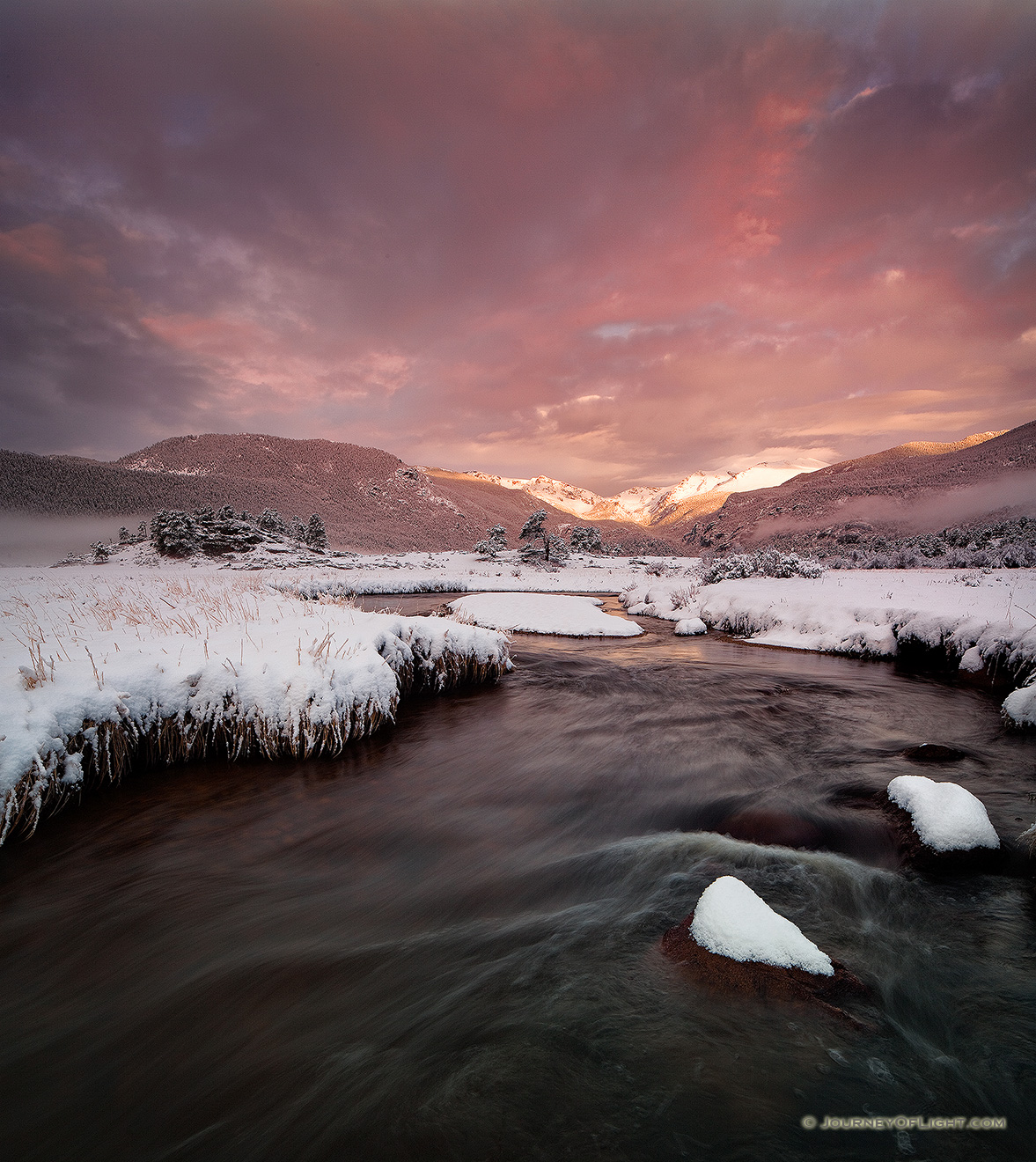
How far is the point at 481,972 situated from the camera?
3.37m

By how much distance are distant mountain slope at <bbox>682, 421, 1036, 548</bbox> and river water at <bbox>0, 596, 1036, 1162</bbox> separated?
54397 mm

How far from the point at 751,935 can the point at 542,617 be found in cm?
1677

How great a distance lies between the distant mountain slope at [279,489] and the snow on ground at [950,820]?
79825mm

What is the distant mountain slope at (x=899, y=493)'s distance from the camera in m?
46.7

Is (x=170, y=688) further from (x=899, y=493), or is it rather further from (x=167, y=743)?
(x=899, y=493)

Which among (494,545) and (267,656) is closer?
(267,656)

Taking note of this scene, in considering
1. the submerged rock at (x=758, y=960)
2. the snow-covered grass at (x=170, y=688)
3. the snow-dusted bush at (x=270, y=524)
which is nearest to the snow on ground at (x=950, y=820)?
the submerged rock at (x=758, y=960)

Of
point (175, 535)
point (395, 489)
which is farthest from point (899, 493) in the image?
point (395, 489)

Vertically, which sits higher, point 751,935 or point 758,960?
point 751,935

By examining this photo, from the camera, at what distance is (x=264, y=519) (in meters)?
59.5

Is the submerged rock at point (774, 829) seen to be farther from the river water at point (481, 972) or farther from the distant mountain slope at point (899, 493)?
the distant mountain slope at point (899, 493)

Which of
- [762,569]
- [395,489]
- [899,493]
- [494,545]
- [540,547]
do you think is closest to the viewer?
[762,569]

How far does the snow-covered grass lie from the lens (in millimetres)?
4988

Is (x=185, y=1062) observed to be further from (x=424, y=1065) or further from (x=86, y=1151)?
(x=424, y=1065)
